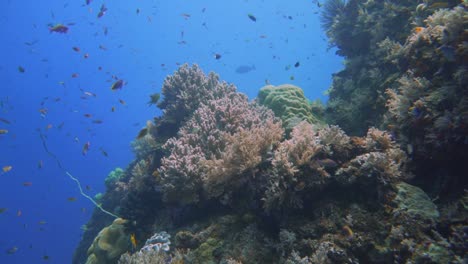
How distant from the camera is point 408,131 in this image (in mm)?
4379

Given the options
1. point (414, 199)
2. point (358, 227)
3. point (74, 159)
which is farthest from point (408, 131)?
point (74, 159)

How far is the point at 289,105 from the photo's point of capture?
8.09m

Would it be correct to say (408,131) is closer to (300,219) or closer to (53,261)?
(300,219)

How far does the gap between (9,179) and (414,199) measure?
9567 centimetres

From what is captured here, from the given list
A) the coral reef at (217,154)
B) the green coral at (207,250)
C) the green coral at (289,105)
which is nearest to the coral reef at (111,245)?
the coral reef at (217,154)

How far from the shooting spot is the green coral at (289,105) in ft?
25.0

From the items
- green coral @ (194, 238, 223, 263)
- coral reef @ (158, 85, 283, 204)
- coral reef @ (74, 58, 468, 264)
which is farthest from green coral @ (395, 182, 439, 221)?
green coral @ (194, 238, 223, 263)

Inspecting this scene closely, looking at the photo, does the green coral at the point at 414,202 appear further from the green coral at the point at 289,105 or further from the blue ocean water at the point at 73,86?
the blue ocean water at the point at 73,86

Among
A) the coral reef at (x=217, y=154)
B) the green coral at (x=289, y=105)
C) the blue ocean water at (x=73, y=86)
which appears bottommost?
the coral reef at (x=217, y=154)

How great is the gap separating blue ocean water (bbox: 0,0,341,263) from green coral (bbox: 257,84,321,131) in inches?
1732

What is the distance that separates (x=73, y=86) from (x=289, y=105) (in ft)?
319

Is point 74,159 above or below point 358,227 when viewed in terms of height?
above

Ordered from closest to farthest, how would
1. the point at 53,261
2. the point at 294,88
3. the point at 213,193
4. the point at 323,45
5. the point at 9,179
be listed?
1. the point at 213,193
2. the point at 294,88
3. the point at 53,261
4. the point at 9,179
5. the point at 323,45

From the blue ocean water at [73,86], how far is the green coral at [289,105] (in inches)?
1732
